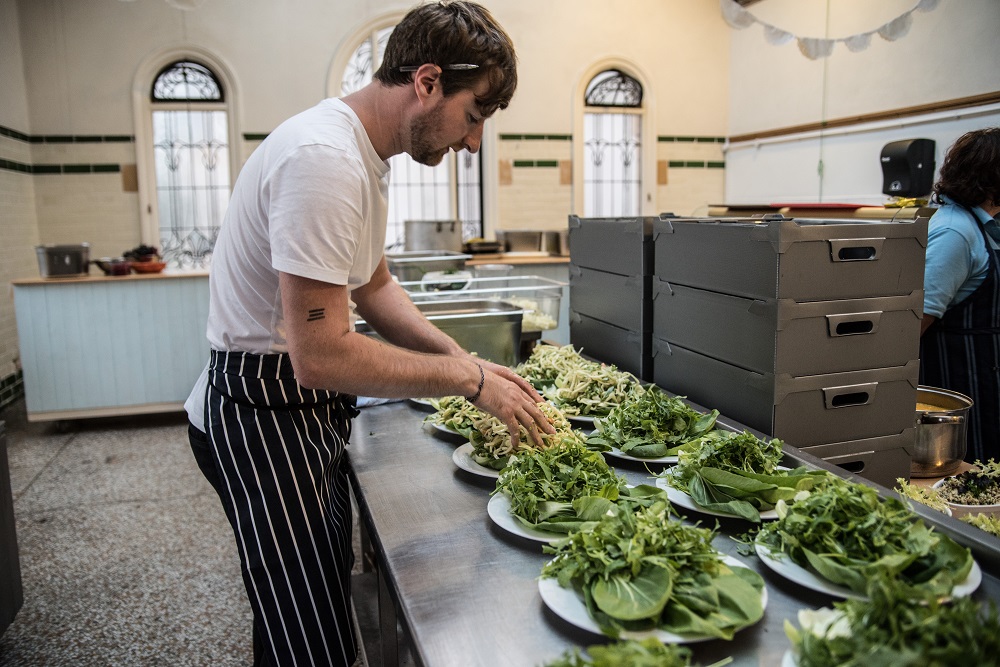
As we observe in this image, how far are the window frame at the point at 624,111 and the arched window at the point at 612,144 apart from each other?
1.1 inches

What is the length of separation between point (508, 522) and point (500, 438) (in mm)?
363

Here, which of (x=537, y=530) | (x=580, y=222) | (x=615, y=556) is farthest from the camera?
(x=580, y=222)

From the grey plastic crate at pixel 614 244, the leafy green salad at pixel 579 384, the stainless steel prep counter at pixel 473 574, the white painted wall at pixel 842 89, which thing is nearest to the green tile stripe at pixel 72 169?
the white painted wall at pixel 842 89

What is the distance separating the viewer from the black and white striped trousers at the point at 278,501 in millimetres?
1648

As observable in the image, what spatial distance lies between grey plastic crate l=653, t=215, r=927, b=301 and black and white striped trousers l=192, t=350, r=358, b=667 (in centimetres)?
107

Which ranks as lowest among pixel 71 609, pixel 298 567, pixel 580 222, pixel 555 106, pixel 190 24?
pixel 71 609

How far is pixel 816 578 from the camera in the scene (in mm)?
1133

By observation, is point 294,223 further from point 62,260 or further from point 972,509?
point 62,260

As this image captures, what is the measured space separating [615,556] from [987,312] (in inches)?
94.5

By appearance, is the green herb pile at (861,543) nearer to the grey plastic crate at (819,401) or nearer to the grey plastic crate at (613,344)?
the grey plastic crate at (819,401)

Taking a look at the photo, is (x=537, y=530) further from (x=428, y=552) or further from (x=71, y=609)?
(x=71, y=609)

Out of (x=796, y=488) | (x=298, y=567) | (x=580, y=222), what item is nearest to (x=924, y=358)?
(x=580, y=222)

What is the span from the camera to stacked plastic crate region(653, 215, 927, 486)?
1.75 m

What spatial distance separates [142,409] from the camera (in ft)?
19.4
